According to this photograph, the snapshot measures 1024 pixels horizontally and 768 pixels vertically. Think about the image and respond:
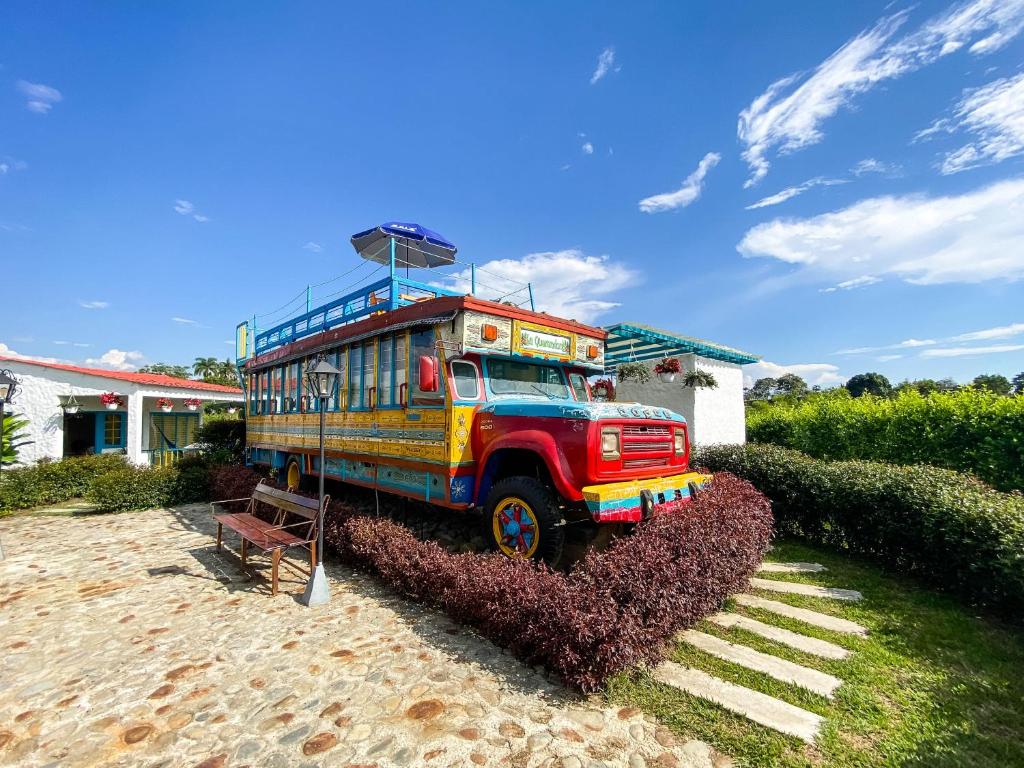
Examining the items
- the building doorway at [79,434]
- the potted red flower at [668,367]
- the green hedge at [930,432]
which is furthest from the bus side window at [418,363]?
the building doorway at [79,434]

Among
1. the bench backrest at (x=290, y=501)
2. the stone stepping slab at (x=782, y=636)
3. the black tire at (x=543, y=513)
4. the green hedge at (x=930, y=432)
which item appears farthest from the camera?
the green hedge at (x=930, y=432)

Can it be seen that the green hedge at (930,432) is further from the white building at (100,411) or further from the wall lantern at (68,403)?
the wall lantern at (68,403)

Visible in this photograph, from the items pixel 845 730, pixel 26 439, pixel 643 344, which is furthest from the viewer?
pixel 26 439

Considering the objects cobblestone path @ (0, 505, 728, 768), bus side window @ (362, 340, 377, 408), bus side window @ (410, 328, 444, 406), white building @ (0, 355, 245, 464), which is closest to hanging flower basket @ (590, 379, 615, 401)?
bus side window @ (410, 328, 444, 406)

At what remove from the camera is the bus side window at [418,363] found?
6082mm

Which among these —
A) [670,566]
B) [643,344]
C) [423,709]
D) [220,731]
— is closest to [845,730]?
[670,566]

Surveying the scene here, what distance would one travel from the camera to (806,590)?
564cm

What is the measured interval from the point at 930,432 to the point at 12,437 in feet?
74.7

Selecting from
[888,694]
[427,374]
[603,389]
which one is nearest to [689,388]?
[603,389]

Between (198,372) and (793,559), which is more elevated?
(198,372)

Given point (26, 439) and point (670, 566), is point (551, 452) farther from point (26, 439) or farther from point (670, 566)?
point (26, 439)

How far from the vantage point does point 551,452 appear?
5012mm

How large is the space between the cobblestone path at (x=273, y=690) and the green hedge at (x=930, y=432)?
9.22 meters

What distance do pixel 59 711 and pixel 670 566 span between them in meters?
4.84
